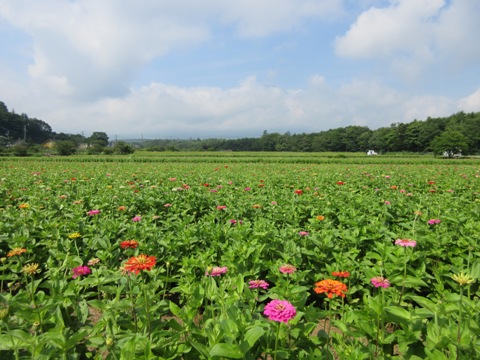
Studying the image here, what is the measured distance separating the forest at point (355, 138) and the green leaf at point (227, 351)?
204ft

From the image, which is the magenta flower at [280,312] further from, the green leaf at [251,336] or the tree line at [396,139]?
the tree line at [396,139]

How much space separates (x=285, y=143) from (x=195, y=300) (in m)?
99.8

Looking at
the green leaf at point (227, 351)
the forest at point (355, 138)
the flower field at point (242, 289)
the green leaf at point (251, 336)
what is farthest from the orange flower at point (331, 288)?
the forest at point (355, 138)

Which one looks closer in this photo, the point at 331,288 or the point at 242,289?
the point at 331,288

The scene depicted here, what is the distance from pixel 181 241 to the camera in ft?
10.0

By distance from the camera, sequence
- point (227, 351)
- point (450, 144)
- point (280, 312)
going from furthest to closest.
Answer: point (450, 144), point (280, 312), point (227, 351)

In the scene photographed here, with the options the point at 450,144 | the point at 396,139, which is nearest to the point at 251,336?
the point at 450,144

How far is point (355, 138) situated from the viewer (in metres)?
87.1

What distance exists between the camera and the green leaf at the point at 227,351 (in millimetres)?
1114

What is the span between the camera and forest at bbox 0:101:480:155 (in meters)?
61.1

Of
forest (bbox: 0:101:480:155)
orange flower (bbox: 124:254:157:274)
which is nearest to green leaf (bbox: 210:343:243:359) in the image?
orange flower (bbox: 124:254:157:274)

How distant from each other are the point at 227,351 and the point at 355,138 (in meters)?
94.1

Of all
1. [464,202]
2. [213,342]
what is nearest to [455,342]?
[213,342]

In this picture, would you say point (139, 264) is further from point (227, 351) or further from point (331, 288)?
point (331, 288)
